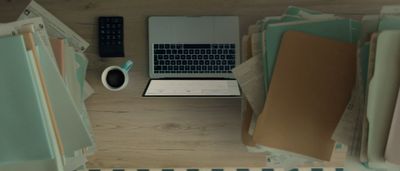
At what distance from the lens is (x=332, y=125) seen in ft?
4.15

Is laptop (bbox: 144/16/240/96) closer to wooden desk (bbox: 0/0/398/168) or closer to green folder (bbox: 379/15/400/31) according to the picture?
wooden desk (bbox: 0/0/398/168)

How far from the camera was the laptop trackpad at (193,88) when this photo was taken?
1.41 metres

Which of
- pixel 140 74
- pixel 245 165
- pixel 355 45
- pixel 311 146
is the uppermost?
pixel 355 45

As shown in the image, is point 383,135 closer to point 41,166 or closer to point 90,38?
point 41,166

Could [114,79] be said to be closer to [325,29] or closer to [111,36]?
[111,36]

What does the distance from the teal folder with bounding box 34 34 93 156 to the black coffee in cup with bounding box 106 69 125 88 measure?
261mm

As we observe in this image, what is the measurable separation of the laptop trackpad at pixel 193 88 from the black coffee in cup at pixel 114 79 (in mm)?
80

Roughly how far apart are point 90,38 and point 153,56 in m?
0.19

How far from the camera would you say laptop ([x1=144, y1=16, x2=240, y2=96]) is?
1445 millimetres

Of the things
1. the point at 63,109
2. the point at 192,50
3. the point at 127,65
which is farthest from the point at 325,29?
the point at 63,109

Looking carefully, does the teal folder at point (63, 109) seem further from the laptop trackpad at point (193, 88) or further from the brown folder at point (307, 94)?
the brown folder at point (307, 94)

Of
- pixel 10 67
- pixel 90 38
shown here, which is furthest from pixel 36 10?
pixel 10 67

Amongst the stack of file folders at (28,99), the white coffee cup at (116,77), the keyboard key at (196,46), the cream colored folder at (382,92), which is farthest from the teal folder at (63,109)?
the cream colored folder at (382,92)

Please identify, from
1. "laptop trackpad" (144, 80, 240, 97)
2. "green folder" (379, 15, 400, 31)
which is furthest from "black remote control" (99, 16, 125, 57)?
"green folder" (379, 15, 400, 31)
